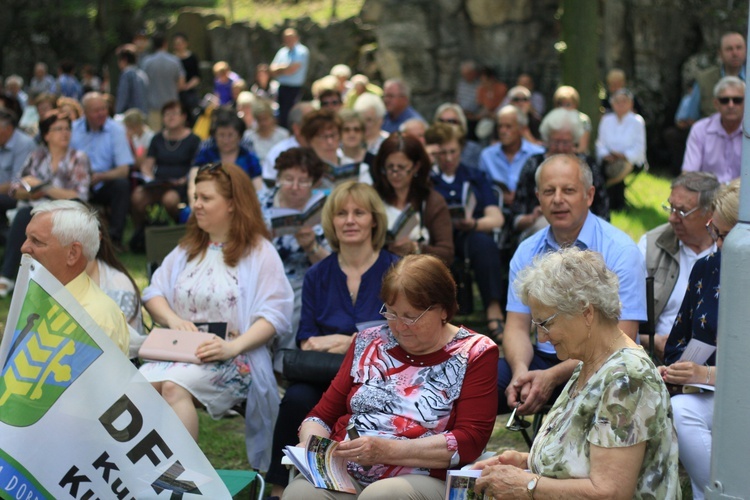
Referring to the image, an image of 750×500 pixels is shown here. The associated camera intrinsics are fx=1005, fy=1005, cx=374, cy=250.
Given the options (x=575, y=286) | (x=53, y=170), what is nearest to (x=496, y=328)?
(x=575, y=286)

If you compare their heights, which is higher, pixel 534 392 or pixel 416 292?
pixel 416 292

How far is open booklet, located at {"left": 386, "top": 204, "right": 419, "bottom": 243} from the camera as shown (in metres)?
6.27

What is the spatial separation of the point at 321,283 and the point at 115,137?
590cm

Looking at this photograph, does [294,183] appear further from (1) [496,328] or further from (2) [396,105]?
(2) [396,105]

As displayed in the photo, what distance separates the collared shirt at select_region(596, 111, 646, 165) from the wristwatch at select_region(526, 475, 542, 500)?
8395 millimetres

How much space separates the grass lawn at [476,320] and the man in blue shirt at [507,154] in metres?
1.17

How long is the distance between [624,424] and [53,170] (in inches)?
281

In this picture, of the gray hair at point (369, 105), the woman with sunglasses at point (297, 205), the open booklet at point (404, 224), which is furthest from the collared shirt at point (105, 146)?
the open booklet at point (404, 224)

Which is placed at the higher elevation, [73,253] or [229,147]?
[229,147]

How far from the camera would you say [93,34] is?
2561 centimetres

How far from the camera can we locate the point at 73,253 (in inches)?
178

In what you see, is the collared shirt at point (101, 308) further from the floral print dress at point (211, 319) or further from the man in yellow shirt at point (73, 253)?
the floral print dress at point (211, 319)

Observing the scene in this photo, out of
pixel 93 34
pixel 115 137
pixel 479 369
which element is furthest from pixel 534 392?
pixel 93 34

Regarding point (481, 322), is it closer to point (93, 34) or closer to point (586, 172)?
point (586, 172)
